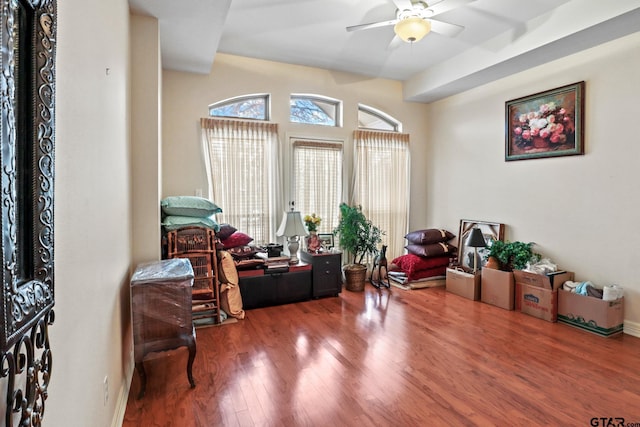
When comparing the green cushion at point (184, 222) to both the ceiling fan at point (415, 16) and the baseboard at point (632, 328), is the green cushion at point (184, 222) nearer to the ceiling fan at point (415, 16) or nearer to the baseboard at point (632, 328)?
the ceiling fan at point (415, 16)

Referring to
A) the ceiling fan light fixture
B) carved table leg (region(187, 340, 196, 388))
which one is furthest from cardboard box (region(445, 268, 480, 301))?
carved table leg (region(187, 340, 196, 388))

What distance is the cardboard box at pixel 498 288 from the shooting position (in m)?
4.07

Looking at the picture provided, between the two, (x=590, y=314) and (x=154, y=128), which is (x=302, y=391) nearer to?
(x=154, y=128)

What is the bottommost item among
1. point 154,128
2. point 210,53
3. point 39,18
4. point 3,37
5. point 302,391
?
Result: point 302,391

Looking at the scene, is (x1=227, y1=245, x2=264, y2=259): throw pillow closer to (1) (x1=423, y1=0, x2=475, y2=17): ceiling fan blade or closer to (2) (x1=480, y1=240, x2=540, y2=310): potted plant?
(2) (x1=480, y1=240, x2=540, y2=310): potted plant

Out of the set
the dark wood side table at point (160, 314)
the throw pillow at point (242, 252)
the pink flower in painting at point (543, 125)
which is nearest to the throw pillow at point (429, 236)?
the pink flower in painting at point (543, 125)

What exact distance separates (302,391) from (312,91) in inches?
157

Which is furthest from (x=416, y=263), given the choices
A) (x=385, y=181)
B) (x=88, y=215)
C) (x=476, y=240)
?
(x=88, y=215)

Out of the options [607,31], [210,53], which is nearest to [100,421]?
[210,53]

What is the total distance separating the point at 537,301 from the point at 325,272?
96.8 inches

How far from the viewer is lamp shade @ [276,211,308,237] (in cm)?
435

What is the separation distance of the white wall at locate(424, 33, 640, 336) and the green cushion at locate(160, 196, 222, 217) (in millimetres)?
3772

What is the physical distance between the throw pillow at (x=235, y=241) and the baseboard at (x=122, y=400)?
68.3 inches

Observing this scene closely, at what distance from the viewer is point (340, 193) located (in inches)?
208
